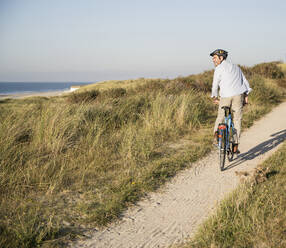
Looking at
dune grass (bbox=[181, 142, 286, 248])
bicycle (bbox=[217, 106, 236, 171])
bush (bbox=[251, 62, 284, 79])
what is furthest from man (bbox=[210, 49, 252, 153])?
bush (bbox=[251, 62, 284, 79])

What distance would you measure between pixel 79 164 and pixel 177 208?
248cm

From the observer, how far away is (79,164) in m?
5.89

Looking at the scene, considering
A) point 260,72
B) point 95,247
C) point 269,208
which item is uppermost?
point 260,72

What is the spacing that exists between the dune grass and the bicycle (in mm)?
1423

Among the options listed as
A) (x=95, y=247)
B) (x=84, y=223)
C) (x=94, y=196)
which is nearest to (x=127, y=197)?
(x=94, y=196)

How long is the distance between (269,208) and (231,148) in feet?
8.84

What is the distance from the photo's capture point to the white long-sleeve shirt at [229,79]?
5.81 m

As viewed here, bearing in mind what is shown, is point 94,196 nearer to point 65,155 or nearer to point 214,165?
point 65,155

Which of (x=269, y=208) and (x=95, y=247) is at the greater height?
(x=269, y=208)

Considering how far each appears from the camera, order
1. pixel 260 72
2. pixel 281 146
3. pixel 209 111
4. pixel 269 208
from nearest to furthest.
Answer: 1. pixel 269 208
2. pixel 281 146
3. pixel 209 111
4. pixel 260 72

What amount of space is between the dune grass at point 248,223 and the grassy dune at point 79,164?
135cm

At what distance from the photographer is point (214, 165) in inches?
244

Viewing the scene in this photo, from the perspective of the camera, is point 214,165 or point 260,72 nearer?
point 214,165

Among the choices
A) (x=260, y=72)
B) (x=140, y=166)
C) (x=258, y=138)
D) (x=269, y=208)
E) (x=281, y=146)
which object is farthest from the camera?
(x=260, y=72)
